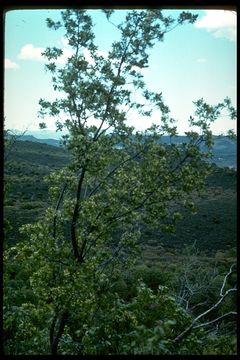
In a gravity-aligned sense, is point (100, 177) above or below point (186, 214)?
above

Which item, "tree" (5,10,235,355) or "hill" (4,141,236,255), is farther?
"hill" (4,141,236,255)

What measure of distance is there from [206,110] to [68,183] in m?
3.10

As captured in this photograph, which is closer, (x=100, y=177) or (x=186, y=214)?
(x=100, y=177)

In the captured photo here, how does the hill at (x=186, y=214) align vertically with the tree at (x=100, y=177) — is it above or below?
below

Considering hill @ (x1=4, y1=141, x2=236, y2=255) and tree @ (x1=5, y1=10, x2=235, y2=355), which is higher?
tree @ (x1=5, y1=10, x2=235, y2=355)

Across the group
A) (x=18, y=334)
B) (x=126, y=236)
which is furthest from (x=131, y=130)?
(x=18, y=334)

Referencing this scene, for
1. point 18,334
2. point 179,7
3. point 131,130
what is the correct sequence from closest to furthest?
point 179,7, point 18,334, point 131,130

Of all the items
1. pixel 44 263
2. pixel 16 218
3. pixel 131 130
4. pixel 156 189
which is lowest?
pixel 16 218

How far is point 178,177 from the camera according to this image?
7.43 m

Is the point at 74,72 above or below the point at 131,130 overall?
above

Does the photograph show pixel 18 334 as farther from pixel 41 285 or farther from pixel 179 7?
pixel 179 7

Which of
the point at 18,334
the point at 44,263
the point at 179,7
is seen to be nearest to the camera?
the point at 179,7

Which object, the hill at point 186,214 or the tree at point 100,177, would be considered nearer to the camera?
the tree at point 100,177
